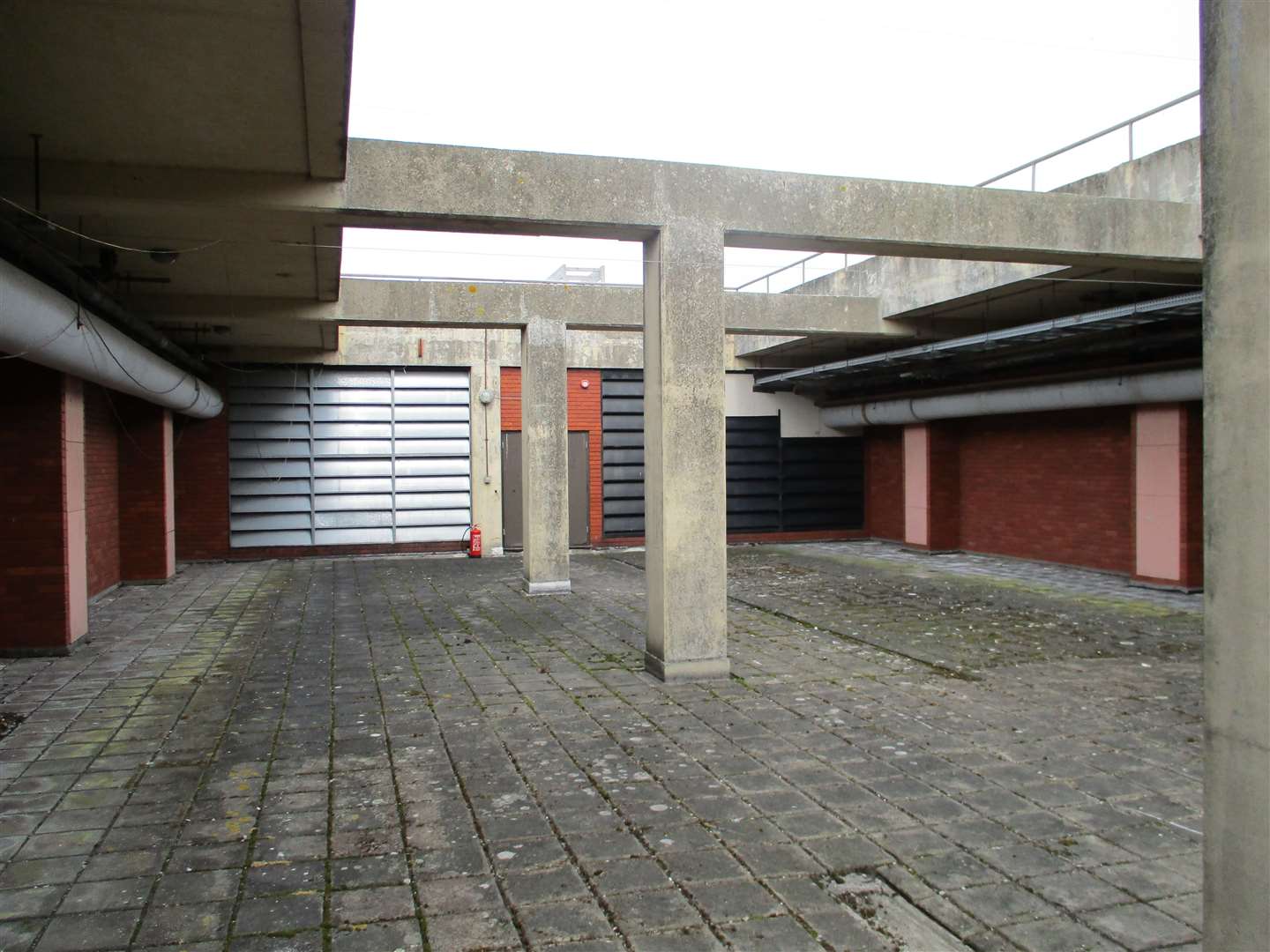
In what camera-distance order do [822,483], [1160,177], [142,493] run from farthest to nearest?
[822,483] < [142,493] < [1160,177]

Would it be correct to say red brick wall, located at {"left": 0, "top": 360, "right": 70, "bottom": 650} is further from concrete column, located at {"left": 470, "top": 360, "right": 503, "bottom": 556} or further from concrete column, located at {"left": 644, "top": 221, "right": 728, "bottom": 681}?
concrete column, located at {"left": 470, "top": 360, "right": 503, "bottom": 556}

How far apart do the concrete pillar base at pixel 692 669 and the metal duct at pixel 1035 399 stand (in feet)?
17.3

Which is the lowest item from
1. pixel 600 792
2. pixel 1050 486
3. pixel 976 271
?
pixel 600 792

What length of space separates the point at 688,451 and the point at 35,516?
5327 millimetres

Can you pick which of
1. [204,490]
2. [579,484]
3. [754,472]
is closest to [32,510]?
[204,490]

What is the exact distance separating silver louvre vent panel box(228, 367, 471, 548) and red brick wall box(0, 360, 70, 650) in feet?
23.6

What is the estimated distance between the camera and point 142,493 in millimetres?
12008

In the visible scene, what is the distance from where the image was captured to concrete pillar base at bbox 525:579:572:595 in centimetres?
1060

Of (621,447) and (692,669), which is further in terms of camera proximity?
(621,447)

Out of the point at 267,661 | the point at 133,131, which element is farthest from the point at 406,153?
the point at 267,661

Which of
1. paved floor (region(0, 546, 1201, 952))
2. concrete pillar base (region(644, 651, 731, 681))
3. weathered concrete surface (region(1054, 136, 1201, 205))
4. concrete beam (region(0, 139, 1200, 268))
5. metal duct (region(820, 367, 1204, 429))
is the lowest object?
paved floor (region(0, 546, 1201, 952))

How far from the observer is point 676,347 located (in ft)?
20.4

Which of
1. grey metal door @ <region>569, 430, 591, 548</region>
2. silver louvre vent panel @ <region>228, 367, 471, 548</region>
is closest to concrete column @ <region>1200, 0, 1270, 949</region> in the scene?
silver louvre vent panel @ <region>228, 367, 471, 548</region>

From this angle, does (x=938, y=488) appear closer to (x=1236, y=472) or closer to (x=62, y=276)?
(x=62, y=276)
